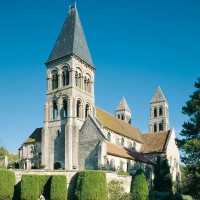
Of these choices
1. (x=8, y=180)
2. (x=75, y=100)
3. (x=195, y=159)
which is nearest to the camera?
(x=195, y=159)

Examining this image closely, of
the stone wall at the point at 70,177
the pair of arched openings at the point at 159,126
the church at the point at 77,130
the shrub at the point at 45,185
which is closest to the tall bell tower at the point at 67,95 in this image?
the church at the point at 77,130

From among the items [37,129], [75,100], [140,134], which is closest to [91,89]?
[75,100]

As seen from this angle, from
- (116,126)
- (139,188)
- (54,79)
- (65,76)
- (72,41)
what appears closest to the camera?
(139,188)

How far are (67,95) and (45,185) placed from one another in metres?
17.1

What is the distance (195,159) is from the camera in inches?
1351

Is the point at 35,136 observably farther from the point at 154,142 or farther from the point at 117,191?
the point at 117,191

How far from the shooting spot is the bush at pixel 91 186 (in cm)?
3856

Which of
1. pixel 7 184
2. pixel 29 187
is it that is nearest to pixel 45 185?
pixel 29 187

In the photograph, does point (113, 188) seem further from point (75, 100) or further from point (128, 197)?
point (75, 100)

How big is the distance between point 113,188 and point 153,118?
44.3 metres

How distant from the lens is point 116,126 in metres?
59.4

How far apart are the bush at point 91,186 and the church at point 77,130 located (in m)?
7.49

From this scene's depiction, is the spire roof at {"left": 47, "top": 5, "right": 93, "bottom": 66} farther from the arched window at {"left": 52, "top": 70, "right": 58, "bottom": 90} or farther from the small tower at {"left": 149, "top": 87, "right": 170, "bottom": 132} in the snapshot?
the small tower at {"left": 149, "top": 87, "right": 170, "bottom": 132}

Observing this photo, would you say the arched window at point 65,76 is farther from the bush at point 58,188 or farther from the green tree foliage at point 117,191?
the green tree foliage at point 117,191
